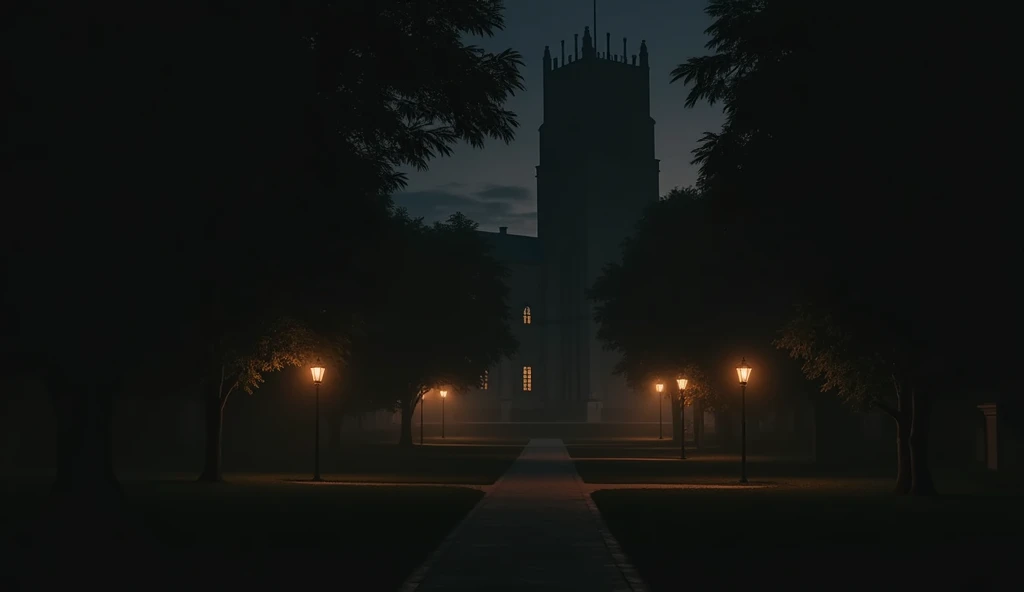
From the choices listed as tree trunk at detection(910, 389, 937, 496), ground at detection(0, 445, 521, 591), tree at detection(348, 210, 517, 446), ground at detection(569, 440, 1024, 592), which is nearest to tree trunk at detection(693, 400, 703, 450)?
tree at detection(348, 210, 517, 446)

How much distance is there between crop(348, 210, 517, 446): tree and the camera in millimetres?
66125

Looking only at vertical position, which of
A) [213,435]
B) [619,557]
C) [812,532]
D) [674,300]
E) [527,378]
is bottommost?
[812,532]

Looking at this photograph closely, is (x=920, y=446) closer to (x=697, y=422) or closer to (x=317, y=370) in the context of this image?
(x=317, y=370)

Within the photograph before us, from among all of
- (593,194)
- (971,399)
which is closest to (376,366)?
(971,399)

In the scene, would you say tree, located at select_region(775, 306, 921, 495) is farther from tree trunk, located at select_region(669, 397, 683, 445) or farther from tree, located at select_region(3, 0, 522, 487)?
tree trunk, located at select_region(669, 397, 683, 445)

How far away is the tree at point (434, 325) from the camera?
2603 inches

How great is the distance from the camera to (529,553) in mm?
17906

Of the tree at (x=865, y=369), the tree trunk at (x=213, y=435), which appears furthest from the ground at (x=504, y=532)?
the tree at (x=865, y=369)

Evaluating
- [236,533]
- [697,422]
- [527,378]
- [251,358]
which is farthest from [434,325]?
[527,378]

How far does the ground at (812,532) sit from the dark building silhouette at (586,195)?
95.6m

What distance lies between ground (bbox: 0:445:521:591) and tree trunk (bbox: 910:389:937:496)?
10.4 metres

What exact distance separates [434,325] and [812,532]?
5129cm

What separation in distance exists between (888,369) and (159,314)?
17844 millimetres

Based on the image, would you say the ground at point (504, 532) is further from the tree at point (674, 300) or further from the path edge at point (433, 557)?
the tree at point (674, 300)
